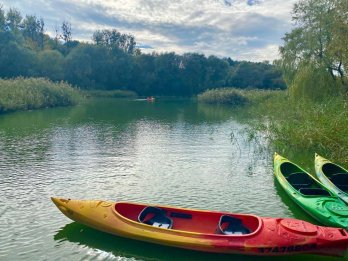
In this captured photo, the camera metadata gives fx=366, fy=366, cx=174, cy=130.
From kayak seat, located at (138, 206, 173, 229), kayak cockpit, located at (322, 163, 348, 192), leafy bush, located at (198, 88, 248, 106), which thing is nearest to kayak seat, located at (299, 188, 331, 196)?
kayak cockpit, located at (322, 163, 348, 192)

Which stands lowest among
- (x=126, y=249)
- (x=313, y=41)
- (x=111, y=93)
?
(x=126, y=249)

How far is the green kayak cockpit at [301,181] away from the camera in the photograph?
A: 33.4 ft

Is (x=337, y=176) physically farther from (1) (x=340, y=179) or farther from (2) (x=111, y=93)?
(2) (x=111, y=93)

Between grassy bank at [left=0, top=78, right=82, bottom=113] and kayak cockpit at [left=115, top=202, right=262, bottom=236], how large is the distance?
2887cm

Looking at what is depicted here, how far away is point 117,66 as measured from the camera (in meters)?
80.8

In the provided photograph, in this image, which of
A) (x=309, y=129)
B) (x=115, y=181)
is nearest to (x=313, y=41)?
(x=309, y=129)

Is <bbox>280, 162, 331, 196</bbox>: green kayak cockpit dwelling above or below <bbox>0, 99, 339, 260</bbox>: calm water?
above

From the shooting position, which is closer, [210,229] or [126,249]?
[126,249]

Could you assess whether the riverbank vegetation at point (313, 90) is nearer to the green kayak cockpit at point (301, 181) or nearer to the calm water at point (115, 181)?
the calm water at point (115, 181)

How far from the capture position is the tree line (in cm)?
7000

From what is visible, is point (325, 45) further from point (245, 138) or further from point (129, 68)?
point (129, 68)

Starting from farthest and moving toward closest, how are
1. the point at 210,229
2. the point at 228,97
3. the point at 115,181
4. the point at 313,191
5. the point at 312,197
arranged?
the point at 228,97 < the point at 115,181 < the point at 313,191 < the point at 312,197 < the point at 210,229

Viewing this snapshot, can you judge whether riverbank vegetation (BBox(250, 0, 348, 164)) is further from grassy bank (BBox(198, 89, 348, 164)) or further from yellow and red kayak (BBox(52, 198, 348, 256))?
yellow and red kayak (BBox(52, 198, 348, 256))

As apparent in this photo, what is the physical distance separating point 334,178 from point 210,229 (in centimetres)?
503
